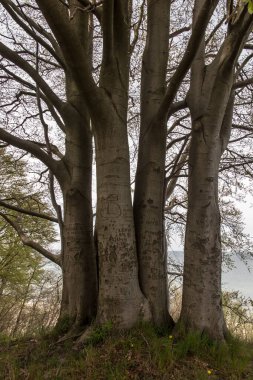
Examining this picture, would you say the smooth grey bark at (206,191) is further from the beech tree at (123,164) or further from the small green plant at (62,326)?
the small green plant at (62,326)

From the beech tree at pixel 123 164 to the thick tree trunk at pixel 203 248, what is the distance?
0.01 meters

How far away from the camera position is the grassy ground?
2.15 metres

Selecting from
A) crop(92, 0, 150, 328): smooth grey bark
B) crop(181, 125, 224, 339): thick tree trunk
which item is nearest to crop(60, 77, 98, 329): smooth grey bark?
crop(92, 0, 150, 328): smooth grey bark

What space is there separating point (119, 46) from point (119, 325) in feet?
9.33

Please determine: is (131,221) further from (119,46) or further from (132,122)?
(132,122)

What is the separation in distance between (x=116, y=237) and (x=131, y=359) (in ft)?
3.30

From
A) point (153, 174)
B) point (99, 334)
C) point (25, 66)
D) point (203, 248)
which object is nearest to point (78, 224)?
point (153, 174)

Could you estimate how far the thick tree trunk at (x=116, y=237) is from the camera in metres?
2.66

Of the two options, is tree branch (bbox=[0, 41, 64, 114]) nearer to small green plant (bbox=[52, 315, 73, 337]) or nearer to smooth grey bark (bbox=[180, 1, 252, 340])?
smooth grey bark (bbox=[180, 1, 252, 340])

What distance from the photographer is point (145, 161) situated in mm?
3268

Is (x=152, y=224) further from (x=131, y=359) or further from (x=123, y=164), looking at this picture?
(x=131, y=359)

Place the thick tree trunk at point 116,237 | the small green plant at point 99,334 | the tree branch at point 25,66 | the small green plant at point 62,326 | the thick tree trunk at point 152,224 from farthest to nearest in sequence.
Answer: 1. the tree branch at point 25,66
2. the small green plant at point 62,326
3. the thick tree trunk at point 152,224
4. the thick tree trunk at point 116,237
5. the small green plant at point 99,334

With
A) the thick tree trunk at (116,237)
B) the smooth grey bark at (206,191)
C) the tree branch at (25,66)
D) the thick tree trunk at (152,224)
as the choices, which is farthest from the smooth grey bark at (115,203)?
the tree branch at (25,66)

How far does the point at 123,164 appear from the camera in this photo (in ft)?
9.77
